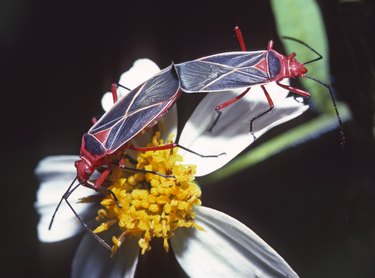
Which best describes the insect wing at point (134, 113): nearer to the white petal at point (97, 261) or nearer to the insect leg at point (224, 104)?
the insect leg at point (224, 104)

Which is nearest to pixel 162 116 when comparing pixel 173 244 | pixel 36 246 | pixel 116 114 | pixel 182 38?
pixel 116 114

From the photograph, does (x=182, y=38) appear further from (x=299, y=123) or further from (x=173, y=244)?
(x=173, y=244)

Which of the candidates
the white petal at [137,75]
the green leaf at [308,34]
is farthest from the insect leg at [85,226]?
the green leaf at [308,34]

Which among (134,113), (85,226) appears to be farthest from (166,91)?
(85,226)

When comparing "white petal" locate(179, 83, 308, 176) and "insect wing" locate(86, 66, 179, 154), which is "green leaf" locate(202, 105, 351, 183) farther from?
"insect wing" locate(86, 66, 179, 154)

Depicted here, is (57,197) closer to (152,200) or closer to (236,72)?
(152,200)
